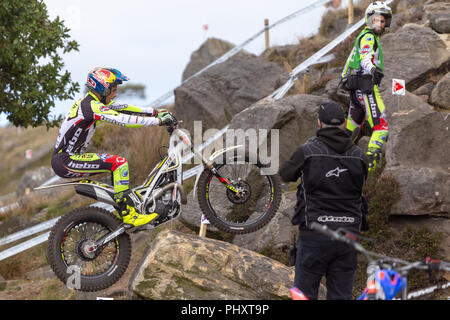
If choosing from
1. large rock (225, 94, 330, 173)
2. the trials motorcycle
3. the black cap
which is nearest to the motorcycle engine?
the trials motorcycle

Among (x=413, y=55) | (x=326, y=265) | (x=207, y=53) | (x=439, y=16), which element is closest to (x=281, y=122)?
(x=413, y=55)

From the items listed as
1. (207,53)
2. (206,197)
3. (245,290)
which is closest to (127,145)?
(206,197)

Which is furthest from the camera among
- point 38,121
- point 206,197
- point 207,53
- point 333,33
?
point 207,53

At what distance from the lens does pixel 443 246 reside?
7543 mm

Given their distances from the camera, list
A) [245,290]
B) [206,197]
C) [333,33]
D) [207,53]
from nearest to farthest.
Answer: [245,290]
[206,197]
[333,33]
[207,53]

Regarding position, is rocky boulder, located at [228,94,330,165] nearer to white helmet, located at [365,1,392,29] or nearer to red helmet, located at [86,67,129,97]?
white helmet, located at [365,1,392,29]

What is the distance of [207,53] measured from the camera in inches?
893

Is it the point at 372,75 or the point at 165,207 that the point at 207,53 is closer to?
the point at 372,75

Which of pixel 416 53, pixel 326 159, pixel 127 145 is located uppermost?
pixel 416 53

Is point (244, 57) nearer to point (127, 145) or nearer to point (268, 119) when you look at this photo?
point (127, 145)

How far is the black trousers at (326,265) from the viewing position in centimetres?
461

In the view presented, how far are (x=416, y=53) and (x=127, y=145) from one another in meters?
6.81

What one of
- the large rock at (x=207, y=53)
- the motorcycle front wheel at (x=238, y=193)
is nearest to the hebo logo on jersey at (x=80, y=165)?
the motorcycle front wheel at (x=238, y=193)
